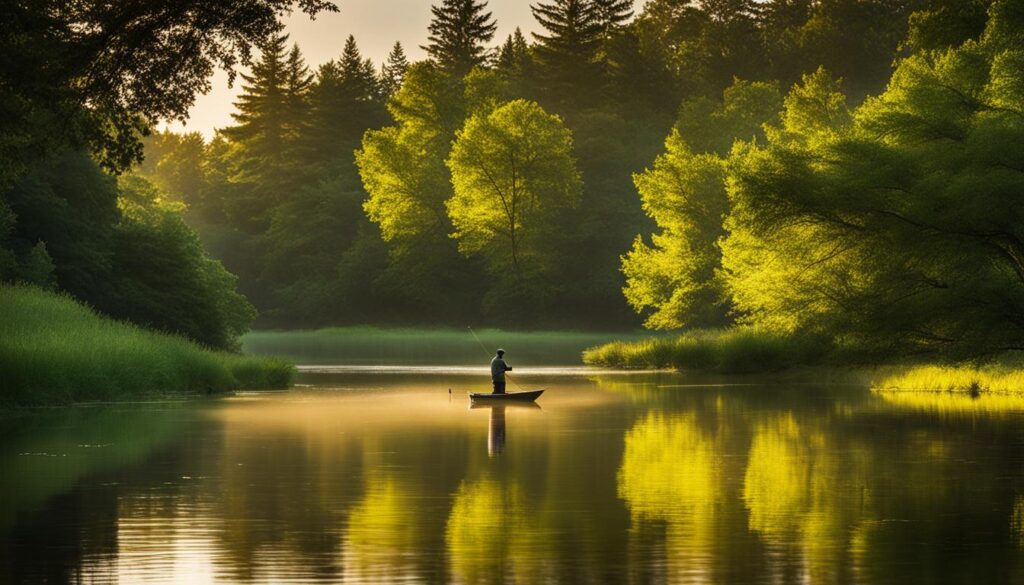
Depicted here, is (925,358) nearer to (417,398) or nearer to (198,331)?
(417,398)

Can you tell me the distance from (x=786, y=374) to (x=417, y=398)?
17124mm

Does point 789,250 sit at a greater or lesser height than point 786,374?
greater

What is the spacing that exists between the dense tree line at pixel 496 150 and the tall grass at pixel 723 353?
37108 millimetres

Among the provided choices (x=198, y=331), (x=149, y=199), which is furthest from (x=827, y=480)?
(x=149, y=199)

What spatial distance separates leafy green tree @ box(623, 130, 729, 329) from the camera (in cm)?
8031

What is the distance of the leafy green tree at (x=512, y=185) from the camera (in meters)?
112

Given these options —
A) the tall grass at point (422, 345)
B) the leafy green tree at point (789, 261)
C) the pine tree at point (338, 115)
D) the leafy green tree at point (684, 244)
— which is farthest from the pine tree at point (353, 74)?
the leafy green tree at point (789, 261)

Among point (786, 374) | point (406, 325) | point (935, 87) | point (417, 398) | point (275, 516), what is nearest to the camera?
point (275, 516)

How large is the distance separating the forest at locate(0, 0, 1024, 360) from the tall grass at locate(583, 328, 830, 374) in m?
2.47

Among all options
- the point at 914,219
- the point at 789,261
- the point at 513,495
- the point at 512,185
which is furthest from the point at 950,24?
the point at 512,185

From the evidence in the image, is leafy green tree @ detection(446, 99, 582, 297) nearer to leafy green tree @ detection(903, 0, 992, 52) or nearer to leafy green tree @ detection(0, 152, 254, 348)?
leafy green tree @ detection(903, 0, 992, 52)

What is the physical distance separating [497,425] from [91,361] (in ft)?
40.1

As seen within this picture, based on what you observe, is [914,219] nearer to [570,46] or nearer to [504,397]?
[504,397]

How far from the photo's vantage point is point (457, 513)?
742 inches
